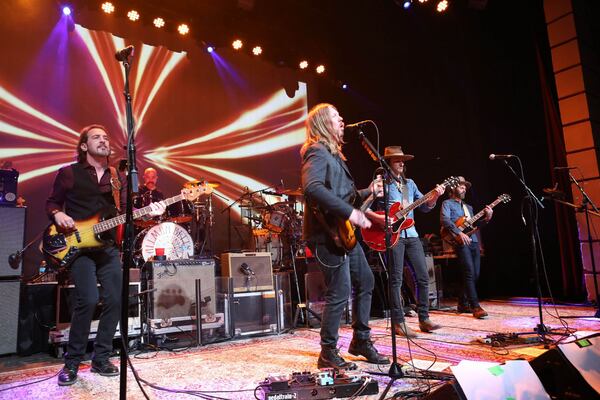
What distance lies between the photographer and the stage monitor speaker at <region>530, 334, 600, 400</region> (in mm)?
2270

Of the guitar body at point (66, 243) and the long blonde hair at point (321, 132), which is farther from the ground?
the long blonde hair at point (321, 132)

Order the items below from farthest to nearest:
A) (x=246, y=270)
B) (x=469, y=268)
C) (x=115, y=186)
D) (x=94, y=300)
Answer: (x=469, y=268) → (x=246, y=270) → (x=115, y=186) → (x=94, y=300)

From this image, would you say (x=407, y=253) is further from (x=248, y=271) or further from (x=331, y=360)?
(x=331, y=360)

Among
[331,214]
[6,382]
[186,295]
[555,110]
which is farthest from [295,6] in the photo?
[6,382]

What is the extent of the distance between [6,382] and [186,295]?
204 centimetres

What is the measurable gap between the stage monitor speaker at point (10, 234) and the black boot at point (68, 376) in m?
2.28

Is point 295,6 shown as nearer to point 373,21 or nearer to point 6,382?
point 373,21

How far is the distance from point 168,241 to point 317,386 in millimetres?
4480

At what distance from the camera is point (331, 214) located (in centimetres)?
350

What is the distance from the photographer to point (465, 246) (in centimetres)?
662

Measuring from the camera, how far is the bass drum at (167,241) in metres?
6.55

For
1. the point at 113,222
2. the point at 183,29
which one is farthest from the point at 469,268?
the point at 183,29

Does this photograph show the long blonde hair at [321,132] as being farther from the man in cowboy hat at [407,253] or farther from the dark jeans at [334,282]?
the man in cowboy hat at [407,253]

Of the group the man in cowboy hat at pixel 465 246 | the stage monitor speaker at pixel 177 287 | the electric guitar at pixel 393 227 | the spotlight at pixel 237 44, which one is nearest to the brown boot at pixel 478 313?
the man in cowboy hat at pixel 465 246
